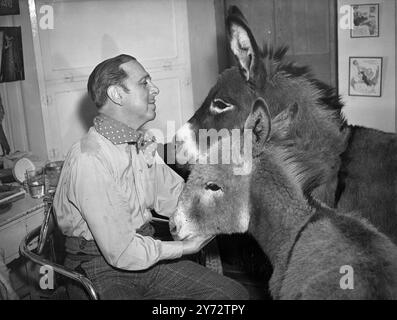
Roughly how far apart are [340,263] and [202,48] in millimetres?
714

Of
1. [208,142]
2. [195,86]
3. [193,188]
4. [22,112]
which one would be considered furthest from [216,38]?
[22,112]

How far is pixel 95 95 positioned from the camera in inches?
43.3

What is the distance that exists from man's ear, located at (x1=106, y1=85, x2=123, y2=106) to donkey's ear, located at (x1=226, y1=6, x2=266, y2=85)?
279 mm

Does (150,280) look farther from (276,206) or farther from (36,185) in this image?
(36,185)

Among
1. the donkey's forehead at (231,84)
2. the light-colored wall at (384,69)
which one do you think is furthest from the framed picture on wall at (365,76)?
the donkey's forehead at (231,84)

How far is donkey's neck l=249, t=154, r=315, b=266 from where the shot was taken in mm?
939

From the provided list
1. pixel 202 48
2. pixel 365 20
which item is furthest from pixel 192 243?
pixel 365 20

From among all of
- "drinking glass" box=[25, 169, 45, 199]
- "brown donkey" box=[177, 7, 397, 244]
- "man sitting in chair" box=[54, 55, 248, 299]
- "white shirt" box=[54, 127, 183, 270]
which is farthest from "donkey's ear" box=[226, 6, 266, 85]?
"drinking glass" box=[25, 169, 45, 199]

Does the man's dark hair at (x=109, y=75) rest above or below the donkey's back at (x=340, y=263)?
above

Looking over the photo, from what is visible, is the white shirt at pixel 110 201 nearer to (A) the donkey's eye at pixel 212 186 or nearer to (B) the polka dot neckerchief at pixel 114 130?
(B) the polka dot neckerchief at pixel 114 130

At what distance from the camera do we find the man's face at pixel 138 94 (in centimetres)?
108

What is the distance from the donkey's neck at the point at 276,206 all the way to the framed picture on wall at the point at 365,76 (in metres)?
0.36

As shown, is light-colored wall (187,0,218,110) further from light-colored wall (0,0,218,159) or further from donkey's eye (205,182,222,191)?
donkey's eye (205,182,222,191)
